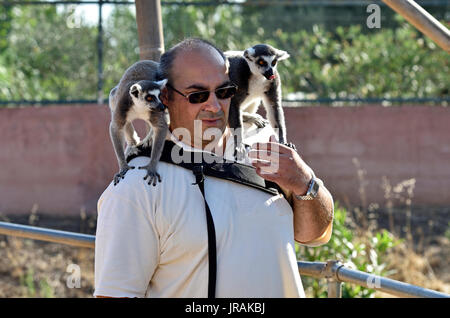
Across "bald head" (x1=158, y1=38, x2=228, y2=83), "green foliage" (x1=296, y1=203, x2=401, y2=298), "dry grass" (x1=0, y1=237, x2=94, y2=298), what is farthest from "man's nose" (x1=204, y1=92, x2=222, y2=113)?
"dry grass" (x1=0, y1=237, x2=94, y2=298)

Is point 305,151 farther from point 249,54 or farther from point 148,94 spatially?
point 148,94

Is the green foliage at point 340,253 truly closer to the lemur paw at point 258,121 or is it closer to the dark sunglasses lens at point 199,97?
the lemur paw at point 258,121

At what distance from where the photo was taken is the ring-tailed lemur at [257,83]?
280 centimetres

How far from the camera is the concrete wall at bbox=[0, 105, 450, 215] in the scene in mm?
6965

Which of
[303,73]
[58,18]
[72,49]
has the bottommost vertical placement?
[303,73]

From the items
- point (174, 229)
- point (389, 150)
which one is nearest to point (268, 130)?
point (174, 229)

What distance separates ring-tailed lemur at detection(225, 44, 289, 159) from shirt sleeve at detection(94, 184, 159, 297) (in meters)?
0.85

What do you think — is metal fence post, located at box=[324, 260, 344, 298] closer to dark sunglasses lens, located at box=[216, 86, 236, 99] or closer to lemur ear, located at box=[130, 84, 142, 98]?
dark sunglasses lens, located at box=[216, 86, 236, 99]

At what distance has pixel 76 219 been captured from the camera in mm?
7059

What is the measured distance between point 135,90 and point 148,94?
0.16 meters

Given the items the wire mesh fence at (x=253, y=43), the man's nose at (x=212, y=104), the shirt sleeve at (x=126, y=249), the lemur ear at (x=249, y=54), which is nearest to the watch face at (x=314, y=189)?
the man's nose at (x=212, y=104)

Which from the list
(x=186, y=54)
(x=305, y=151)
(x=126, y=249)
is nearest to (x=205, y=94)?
(x=186, y=54)

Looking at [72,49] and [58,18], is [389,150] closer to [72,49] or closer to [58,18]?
[72,49]
